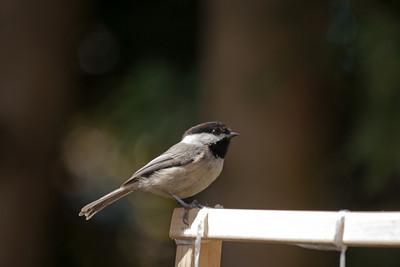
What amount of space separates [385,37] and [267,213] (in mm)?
2744

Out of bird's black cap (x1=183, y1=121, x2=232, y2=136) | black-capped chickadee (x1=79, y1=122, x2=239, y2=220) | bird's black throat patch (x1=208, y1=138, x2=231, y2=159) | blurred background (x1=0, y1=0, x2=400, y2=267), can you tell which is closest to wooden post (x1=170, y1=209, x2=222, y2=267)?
black-capped chickadee (x1=79, y1=122, x2=239, y2=220)

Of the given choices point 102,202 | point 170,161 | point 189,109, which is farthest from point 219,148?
point 189,109

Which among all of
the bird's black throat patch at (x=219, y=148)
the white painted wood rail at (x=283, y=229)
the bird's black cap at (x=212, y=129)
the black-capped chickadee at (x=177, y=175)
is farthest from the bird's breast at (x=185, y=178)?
the white painted wood rail at (x=283, y=229)

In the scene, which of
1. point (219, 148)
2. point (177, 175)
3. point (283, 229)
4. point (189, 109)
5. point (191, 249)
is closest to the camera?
point (283, 229)

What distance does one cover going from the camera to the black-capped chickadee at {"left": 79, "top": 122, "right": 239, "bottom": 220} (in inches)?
153

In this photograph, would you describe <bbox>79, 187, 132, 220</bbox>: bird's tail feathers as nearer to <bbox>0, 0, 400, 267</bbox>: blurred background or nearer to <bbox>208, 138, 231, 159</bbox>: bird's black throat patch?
<bbox>208, 138, 231, 159</bbox>: bird's black throat patch

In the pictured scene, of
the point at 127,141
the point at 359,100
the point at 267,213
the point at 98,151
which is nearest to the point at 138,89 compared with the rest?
the point at 127,141

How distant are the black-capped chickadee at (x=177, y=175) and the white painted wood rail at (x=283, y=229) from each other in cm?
120

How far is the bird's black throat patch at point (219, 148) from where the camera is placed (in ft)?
13.3

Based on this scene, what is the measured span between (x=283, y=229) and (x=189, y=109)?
11.4 ft

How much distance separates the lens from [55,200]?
273 inches

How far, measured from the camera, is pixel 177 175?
388 cm

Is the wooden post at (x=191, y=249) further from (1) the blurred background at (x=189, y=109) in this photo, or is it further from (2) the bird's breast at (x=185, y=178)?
(1) the blurred background at (x=189, y=109)

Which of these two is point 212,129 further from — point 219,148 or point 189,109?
point 189,109
